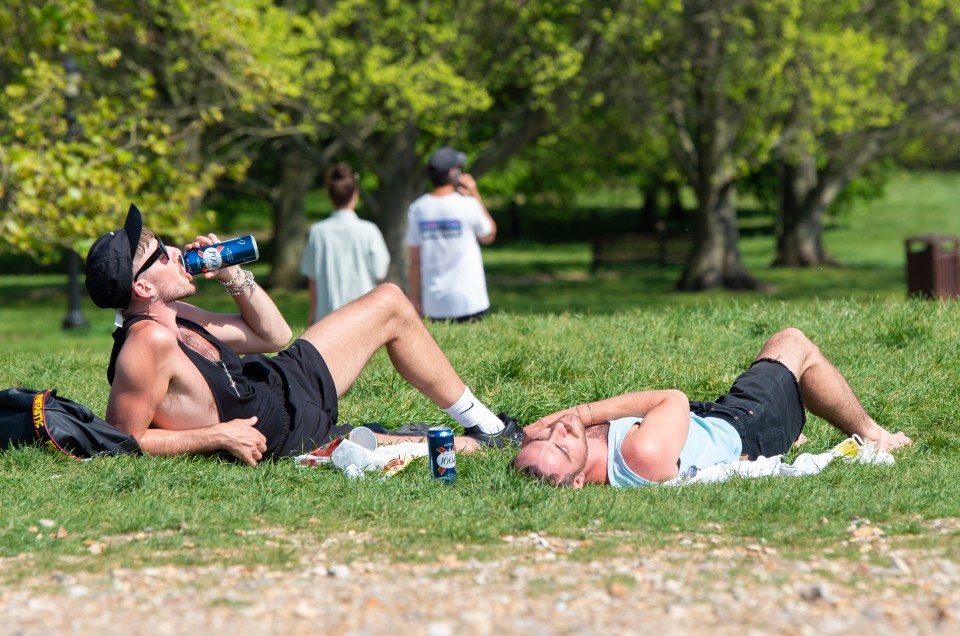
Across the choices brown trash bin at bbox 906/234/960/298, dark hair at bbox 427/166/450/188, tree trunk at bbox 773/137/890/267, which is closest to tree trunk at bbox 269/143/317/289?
tree trunk at bbox 773/137/890/267

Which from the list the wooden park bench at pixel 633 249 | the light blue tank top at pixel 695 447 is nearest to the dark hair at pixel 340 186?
the light blue tank top at pixel 695 447

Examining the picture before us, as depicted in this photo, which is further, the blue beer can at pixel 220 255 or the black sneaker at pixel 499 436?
the black sneaker at pixel 499 436

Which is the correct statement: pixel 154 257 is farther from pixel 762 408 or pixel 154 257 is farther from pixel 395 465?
pixel 762 408

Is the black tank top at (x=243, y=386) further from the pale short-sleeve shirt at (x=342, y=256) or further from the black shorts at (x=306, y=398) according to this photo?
the pale short-sleeve shirt at (x=342, y=256)

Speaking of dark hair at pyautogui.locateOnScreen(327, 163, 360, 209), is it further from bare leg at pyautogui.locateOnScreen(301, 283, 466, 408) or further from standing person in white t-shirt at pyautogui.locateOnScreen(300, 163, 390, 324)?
bare leg at pyautogui.locateOnScreen(301, 283, 466, 408)

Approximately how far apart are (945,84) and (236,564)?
23.2 m

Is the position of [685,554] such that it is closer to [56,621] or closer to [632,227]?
[56,621]

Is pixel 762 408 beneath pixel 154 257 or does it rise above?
beneath

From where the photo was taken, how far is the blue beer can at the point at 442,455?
546cm

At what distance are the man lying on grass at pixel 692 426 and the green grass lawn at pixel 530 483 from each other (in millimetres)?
160

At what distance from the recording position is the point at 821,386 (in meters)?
6.11

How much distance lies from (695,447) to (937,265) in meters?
9.70

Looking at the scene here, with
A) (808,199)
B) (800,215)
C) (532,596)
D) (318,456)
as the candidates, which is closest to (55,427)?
(318,456)

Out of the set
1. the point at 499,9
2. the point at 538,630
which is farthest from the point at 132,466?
the point at 499,9
